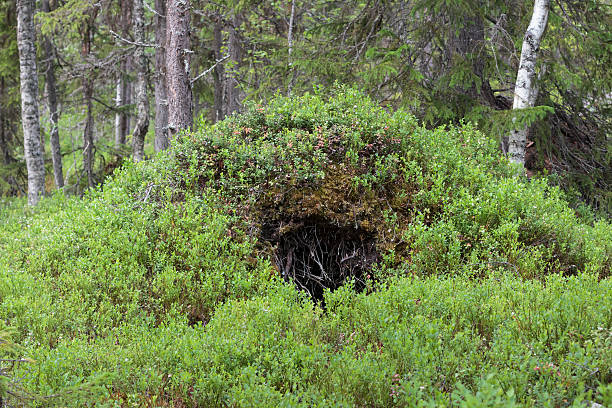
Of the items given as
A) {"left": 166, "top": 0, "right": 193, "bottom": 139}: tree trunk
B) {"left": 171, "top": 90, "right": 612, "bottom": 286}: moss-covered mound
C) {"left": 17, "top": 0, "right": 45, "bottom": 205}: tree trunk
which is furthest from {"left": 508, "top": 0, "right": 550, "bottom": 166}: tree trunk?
{"left": 17, "top": 0, "right": 45, "bottom": 205}: tree trunk

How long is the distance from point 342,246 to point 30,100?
35.3 ft

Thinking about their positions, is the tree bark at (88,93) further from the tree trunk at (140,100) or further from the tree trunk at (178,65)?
the tree trunk at (178,65)

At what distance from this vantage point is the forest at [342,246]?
3.87 metres

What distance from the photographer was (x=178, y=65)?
33.0 feet

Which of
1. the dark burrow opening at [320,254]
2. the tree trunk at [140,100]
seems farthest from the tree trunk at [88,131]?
the dark burrow opening at [320,254]

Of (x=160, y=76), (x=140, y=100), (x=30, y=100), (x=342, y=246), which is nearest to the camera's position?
(x=342, y=246)

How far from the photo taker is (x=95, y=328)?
5328 mm

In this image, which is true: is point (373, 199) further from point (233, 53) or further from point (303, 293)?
point (233, 53)

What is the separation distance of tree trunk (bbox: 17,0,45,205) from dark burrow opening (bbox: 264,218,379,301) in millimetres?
9309

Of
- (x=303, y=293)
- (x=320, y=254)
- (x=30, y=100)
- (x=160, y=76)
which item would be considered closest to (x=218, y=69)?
(x=160, y=76)

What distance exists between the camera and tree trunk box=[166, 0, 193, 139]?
32.8ft

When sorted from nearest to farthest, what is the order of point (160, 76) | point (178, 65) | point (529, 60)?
point (529, 60) → point (178, 65) → point (160, 76)

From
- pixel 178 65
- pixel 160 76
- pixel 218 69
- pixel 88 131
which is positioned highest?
pixel 218 69

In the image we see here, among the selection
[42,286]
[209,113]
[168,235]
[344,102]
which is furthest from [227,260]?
[209,113]
